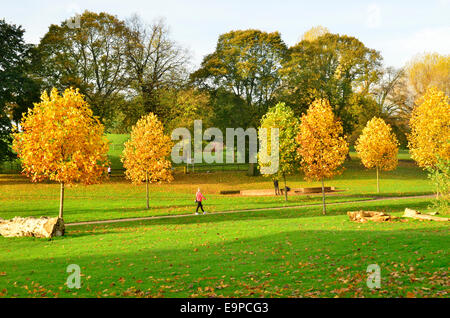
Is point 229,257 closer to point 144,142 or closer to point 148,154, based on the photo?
point 148,154

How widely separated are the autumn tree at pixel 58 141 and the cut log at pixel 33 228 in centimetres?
426

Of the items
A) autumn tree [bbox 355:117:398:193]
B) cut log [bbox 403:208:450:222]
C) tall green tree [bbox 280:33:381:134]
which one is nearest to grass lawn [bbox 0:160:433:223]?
autumn tree [bbox 355:117:398:193]

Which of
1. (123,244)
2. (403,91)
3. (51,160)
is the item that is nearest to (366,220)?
(123,244)

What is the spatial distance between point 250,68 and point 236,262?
160 feet

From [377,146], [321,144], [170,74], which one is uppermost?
[170,74]

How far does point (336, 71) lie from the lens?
69.1m

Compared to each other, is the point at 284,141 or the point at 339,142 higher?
the point at 284,141

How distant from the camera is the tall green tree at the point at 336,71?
64.4 metres

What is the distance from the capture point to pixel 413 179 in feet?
201

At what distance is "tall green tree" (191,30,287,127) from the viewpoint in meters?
60.7

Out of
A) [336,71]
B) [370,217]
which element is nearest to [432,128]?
[370,217]

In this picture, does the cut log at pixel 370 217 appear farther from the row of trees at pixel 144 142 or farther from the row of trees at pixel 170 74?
the row of trees at pixel 170 74

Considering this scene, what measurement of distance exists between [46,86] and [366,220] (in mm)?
44761

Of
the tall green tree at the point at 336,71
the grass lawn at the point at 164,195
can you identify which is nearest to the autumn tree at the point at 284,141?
the grass lawn at the point at 164,195
